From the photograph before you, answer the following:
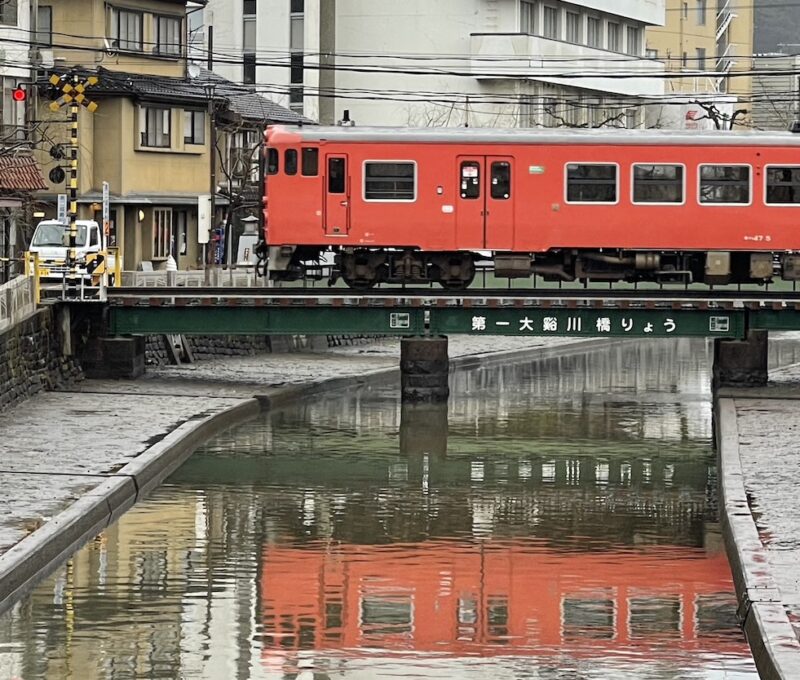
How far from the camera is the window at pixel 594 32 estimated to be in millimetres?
78375

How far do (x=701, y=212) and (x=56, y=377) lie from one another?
11888mm

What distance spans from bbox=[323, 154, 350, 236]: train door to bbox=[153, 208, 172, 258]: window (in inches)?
802

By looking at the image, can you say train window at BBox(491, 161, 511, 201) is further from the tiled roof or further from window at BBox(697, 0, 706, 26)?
window at BBox(697, 0, 706, 26)

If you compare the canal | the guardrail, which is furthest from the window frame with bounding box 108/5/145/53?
the canal

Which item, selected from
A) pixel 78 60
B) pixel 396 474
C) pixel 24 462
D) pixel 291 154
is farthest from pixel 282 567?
pixel 78 60

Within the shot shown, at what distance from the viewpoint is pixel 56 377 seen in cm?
3155

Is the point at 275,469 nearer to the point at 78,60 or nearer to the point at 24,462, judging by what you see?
the point at 24,462

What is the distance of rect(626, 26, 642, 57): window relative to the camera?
82438 millimetres

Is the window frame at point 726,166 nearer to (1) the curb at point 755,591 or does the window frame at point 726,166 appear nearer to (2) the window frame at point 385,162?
(2) the window frame at point 385,162

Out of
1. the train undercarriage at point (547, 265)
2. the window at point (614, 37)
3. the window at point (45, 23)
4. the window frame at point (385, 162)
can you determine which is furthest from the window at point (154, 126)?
the window at point (614, 37)

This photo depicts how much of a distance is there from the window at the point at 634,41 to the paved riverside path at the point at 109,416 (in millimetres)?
40895

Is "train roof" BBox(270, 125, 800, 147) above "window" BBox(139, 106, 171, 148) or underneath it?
underneath

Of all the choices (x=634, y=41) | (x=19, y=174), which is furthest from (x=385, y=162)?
(x=634, y=41)

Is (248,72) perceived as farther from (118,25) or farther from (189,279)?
(189,279)
